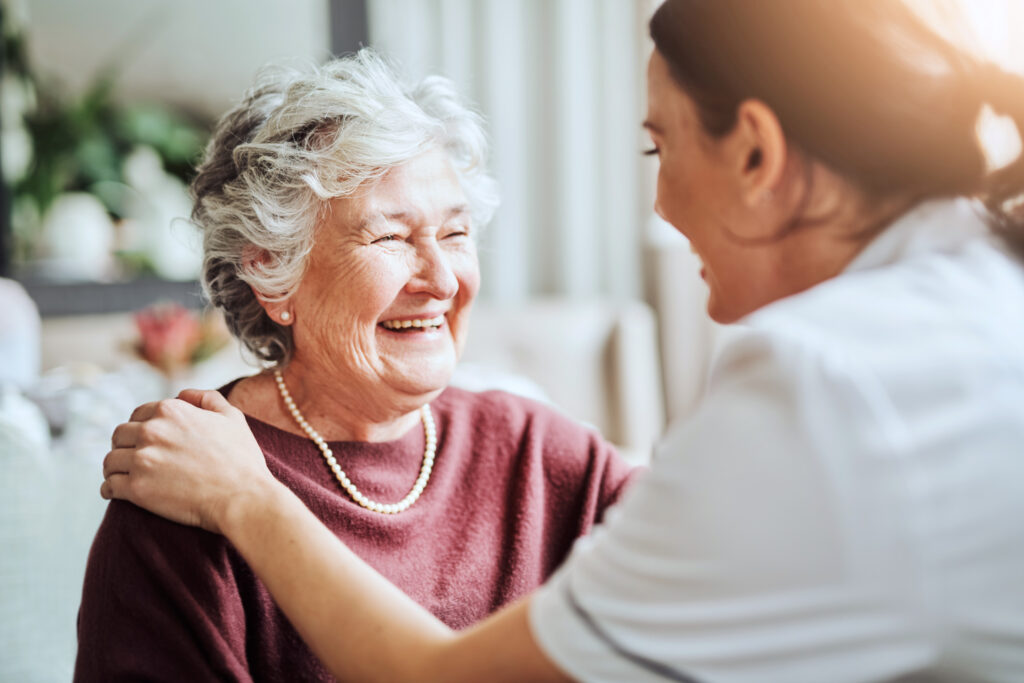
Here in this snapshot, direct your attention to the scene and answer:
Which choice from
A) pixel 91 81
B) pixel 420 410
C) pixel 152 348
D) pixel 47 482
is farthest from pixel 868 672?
pixel 91 81

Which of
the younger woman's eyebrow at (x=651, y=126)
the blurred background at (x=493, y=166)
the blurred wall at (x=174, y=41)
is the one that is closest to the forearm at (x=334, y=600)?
the younger woman's eyebrow at (x=651, y=126)

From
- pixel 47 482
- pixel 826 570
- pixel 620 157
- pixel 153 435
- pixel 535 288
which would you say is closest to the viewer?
pixel 826 570

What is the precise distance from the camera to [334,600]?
2.68 feet

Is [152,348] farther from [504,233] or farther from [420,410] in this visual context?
[504,233]

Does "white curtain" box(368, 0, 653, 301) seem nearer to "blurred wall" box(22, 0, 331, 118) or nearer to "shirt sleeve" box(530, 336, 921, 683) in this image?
"blurred wall" box(22, 0, 331, 118)

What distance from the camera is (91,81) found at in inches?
144

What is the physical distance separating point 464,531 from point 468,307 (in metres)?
0.33

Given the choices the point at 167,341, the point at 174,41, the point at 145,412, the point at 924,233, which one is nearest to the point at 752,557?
the point at 924,233

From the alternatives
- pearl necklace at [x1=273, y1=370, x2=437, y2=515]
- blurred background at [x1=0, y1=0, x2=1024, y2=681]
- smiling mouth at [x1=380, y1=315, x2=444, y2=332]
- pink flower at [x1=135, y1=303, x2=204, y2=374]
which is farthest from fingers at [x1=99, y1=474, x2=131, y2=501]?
blurred background at [x1=0, y1=0, x2=1024, y2=681]

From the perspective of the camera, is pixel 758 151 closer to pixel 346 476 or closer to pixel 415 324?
pixel 415 324

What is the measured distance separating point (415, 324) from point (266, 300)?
8.4 inches

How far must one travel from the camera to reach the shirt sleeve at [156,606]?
1002mm

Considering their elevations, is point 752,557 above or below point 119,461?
above

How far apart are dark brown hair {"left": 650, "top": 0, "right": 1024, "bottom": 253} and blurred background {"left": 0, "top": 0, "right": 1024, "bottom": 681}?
2.42 metres
